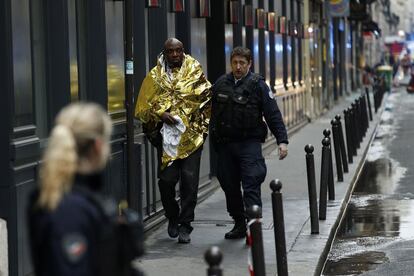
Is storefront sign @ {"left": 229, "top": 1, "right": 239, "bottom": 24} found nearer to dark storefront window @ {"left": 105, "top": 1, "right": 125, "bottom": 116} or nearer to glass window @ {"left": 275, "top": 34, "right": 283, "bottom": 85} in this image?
dark storefront window @ {"left": 105, "top": 1, "right": 125, "bottom": 116}

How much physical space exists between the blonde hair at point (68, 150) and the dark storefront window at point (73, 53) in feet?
18.0

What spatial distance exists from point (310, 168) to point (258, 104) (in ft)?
4.26

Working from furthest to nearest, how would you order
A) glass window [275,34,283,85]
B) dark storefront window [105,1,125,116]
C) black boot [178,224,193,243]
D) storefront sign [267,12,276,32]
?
Answer: glass window [275,34,283,85] < storefront sign [267,12,276,32] < dark storefront window [105,1,125,116] < black boot [178,224,193,243]

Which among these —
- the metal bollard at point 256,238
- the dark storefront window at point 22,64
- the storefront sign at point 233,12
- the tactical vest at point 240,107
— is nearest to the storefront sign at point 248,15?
the storefront sign at point 233,12

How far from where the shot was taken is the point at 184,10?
→ 45.3 ft

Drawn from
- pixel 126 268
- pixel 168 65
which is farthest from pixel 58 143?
pixel 168 65

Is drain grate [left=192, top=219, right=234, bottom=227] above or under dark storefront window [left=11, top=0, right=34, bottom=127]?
under

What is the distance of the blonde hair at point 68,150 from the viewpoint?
12.9ft

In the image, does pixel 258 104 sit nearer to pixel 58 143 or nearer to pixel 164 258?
pixel 164 258

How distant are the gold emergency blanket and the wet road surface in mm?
1704

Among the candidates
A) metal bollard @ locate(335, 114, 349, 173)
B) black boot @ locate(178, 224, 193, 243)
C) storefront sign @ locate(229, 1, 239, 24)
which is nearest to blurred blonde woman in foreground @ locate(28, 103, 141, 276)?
black boot @ locate(178, 224, 193, 243)

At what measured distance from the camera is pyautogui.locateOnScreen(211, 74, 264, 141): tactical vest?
1009 centimetres

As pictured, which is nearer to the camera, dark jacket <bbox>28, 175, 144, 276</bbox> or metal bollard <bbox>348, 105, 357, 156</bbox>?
dark jacket <bbox>28, 175, 144, 276</bbox>

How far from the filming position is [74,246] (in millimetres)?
3842
